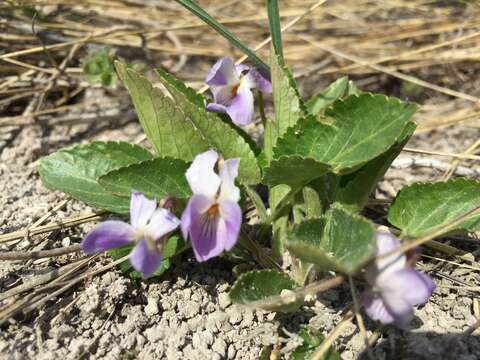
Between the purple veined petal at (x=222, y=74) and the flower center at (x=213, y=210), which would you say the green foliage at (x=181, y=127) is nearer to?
the purple veined petal at (x=222, y=74)

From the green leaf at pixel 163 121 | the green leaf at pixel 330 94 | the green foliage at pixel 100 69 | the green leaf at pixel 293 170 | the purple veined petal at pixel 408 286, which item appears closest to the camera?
the purple veined petal at pixel 408 286

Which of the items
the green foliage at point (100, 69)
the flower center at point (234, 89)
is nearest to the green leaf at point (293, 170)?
the flower center at point (234, 89)

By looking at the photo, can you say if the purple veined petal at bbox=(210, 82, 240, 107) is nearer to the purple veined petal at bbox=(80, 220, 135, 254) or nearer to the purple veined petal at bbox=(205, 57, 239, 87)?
the purple veined petal at bbox=(205, 57, 239, 87)

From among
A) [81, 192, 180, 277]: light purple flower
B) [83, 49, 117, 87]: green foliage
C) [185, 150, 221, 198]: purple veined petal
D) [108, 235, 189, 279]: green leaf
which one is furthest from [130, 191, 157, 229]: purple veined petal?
[83, 49, 117, 87]: green foliage

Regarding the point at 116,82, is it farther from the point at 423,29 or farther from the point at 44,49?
the point at 423,29

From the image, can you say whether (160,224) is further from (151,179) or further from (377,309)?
(377,309)

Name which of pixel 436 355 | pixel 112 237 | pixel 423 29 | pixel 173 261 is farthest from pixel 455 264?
pixel 423 29

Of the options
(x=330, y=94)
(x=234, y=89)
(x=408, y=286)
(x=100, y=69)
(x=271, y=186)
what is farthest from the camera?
(x=100, y=69)

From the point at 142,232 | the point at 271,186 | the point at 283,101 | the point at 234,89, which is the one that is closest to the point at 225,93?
the point at 234,89
